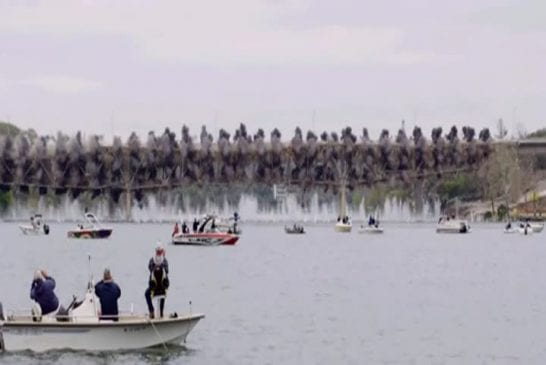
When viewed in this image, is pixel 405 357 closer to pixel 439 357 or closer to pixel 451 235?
pixel 439 357

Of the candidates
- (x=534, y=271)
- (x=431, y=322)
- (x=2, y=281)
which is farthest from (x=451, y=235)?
(x=431, y=322)

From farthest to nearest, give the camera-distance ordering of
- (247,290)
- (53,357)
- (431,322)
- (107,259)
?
(107,259) < (247,290) < (431,322) < (53,357)

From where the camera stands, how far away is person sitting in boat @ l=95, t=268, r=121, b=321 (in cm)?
4244

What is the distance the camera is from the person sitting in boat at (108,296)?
1671 inches

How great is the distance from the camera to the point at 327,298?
6444cm

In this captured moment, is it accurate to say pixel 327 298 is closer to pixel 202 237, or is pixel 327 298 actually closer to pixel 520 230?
pixel 202 237

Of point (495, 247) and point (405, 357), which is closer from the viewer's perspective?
point (405, 357)

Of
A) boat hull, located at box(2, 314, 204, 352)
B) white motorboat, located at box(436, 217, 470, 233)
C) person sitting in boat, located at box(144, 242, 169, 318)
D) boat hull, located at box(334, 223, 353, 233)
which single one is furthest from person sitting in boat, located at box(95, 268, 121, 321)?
boat hull, located at box(334, 223, 353, 233)

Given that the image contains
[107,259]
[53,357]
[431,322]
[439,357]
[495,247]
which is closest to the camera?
[53,357]


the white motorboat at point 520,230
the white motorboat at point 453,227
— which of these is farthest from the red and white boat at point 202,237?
the white motorboat at point 453,227

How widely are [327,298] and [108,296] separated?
22.7 meters

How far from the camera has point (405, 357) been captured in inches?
1788

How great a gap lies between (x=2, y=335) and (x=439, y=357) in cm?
1092

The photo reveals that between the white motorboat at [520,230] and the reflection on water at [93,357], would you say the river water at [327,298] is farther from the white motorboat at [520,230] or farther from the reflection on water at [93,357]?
the white motorboat at [520,230]
